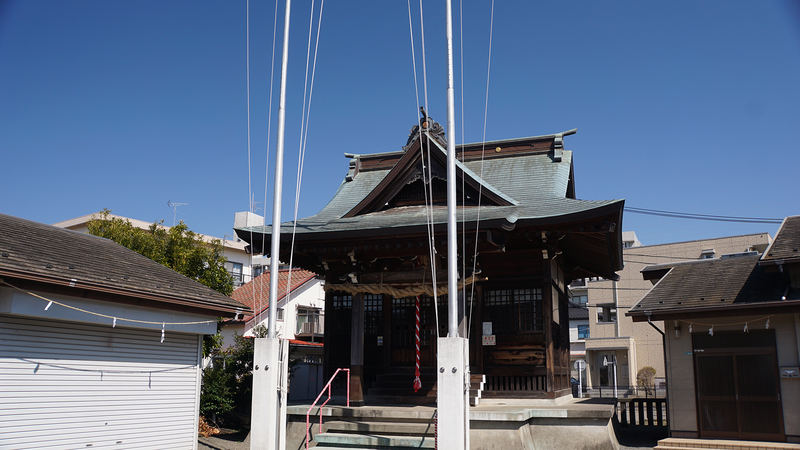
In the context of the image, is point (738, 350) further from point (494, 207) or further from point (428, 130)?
point (428, 130)

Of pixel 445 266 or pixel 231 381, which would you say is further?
pixel 231 381

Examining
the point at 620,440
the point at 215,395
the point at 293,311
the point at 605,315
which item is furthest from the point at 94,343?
the point at 605,315

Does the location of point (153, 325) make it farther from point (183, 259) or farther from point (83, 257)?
point (183, 259)

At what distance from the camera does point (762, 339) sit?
45.8 feet

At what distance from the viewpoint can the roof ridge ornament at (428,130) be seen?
16062 mm

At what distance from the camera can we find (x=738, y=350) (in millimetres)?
14195

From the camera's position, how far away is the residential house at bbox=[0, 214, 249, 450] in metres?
10.6

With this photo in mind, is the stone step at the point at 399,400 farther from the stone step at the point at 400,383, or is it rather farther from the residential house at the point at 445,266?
the stone step at the point at 400,383

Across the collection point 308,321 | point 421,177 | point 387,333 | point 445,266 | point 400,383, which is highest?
point 421,177

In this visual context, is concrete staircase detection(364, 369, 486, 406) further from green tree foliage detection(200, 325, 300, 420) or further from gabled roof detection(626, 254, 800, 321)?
gabled roof detection(626, 254, 800, 321)

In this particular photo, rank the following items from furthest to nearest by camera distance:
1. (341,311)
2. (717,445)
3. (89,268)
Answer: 1. (341,311)
2. (717,445)
3. (89,268)

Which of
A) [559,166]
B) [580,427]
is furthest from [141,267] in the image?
[559,166]

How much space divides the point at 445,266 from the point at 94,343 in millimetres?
7857

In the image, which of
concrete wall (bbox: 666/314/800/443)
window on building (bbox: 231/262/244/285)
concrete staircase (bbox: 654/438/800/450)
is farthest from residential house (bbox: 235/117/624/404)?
window on building (bbox: 231/262/244/285)
